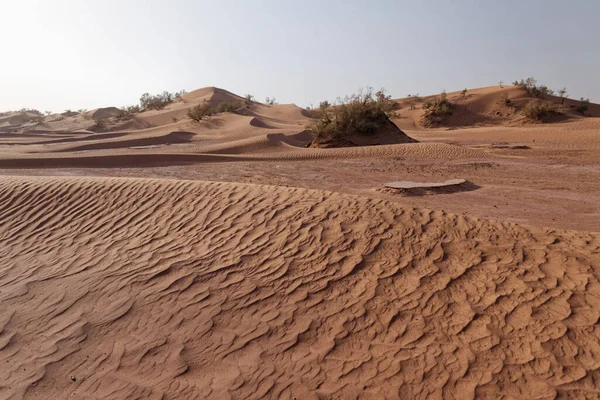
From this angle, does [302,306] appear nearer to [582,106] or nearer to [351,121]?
[351,121]

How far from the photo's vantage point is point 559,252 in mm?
4602

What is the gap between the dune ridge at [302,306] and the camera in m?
3.29

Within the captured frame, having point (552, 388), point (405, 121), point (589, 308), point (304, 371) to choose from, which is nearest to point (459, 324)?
point (552, 388)

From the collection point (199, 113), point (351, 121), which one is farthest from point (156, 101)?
point (351, 121)

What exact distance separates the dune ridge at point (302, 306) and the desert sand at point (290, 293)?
17mm

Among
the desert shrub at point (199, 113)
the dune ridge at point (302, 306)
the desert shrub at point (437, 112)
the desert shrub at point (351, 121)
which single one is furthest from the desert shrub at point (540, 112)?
the dune ridge at point (302, 306)

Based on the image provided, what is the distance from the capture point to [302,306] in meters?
4.13

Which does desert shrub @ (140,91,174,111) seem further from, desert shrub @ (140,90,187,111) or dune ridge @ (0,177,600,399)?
dune ridge @ (0,177,600,399)

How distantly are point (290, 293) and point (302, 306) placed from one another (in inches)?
9.8

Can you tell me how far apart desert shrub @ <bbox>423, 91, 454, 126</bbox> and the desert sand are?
76.7 ft

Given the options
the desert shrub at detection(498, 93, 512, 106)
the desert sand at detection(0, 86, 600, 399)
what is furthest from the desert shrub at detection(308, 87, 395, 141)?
the desert shrub at detection(498, 93, 512, 106)

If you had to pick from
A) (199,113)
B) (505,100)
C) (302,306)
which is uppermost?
(505,100)

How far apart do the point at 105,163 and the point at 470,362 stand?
1310cm

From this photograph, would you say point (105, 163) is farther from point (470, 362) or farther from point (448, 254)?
point (470, 362)
